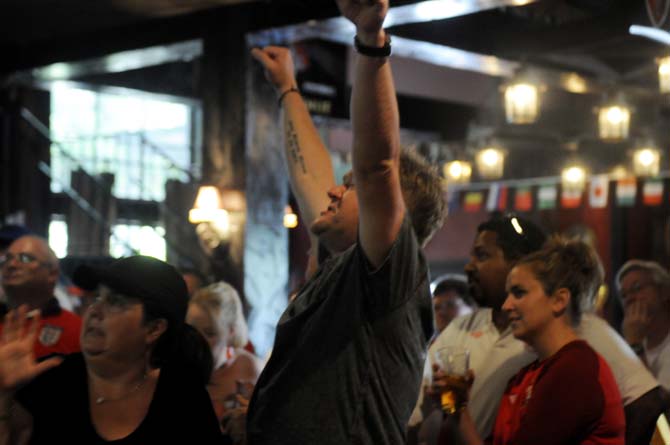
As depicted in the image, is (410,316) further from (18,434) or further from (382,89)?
(18,434)

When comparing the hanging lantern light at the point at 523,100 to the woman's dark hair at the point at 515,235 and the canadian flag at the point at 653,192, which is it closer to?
the canadian flag at the point at 653,192

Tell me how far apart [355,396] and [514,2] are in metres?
5.13

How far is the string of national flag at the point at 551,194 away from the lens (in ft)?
38.5

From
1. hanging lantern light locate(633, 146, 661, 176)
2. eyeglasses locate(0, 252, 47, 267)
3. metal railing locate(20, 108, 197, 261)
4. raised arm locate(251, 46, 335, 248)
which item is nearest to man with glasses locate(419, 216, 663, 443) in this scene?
raised arm locate(251, 46, 335, 248)

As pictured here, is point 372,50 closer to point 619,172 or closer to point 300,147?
point 300,147

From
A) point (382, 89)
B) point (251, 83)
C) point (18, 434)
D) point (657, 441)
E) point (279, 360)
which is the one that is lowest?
point (657, 441)

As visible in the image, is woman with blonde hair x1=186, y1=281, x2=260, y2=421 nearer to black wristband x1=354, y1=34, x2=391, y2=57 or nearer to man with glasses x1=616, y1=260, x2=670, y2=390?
man with glasses x1=616, y1=260, x2=670, y2=390

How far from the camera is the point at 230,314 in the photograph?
15.1 feet

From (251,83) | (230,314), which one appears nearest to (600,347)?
(230,314)

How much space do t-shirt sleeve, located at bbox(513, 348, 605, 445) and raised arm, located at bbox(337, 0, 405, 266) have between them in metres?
0.85

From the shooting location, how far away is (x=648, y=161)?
11.1 metres

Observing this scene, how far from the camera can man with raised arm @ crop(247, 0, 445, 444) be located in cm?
184

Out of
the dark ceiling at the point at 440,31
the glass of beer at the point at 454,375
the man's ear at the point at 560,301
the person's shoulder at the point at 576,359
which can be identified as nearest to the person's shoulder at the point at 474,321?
the man's ear at the point at 560,301

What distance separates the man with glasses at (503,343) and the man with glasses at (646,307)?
4.67ft
